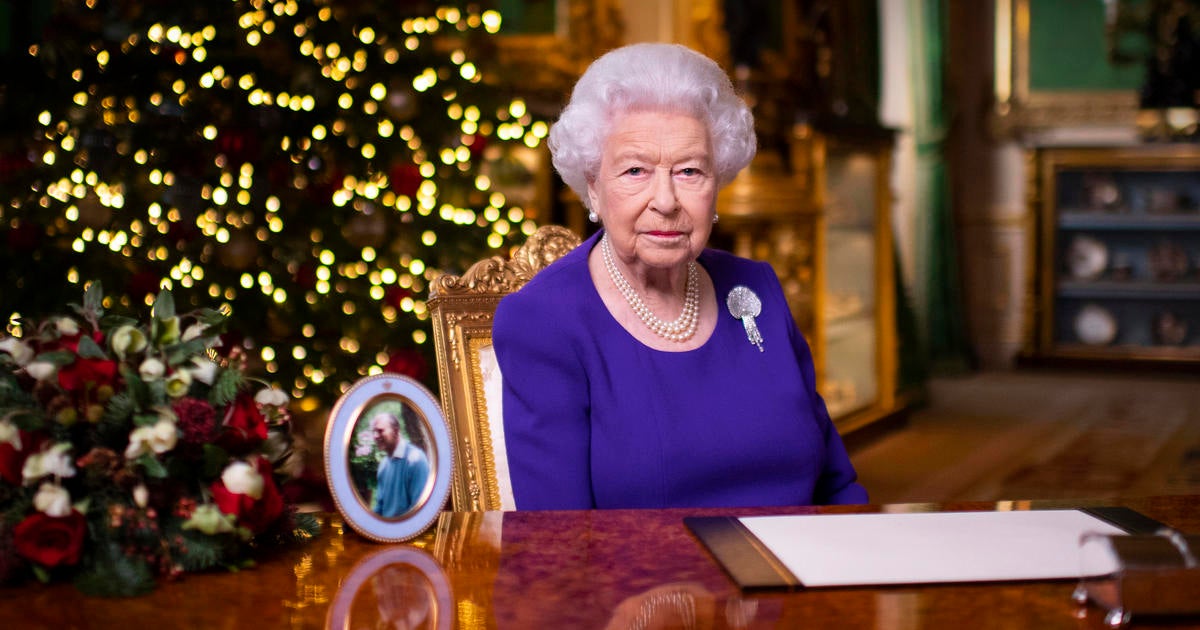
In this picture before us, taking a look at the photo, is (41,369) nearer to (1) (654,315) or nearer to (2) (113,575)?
(2) (113,575)

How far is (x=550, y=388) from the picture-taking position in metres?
1.81

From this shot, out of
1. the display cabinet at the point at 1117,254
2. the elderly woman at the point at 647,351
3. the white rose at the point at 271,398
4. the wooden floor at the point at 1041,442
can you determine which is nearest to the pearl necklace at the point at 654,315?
the elderly woman at the point at 647,351

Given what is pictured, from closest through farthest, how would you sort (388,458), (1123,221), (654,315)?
(388,458) < (654,315) < (1123,221)

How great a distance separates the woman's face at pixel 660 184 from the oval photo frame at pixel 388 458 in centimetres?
60

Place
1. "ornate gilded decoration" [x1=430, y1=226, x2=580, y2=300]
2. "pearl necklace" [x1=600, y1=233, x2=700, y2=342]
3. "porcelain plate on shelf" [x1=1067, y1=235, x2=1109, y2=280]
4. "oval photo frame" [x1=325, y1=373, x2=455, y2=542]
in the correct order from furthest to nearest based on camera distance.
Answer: "porcelain plate on shelf" [x1=1067, y1=235, x2=1109, y2=280], "ornate gilded decoration" [x1=430, y1=226, x2=580, y2=300], "pearl necklace" [x1=600, y1=233, x2=700, y2=342], "oval photo frame" [x1=325, y1=373, x2=455, y2=542]

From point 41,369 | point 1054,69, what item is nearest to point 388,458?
point 41,369

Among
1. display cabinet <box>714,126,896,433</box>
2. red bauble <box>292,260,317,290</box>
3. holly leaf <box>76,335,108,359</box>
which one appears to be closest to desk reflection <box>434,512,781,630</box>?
holly leaf <box>76,335,108,359</box>

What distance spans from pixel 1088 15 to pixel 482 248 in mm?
6314

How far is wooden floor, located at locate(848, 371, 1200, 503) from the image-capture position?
16.3ft

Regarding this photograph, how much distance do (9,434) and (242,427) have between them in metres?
0.21

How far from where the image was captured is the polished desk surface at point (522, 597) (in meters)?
1.08

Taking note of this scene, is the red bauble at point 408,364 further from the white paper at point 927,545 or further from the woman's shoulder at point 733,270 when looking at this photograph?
the white paper at point 927,545

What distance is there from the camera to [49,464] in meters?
1.14

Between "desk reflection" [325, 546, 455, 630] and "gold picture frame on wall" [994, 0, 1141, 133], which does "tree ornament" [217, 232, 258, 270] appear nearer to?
"desk reflection" [325, 546, 455, 630]
